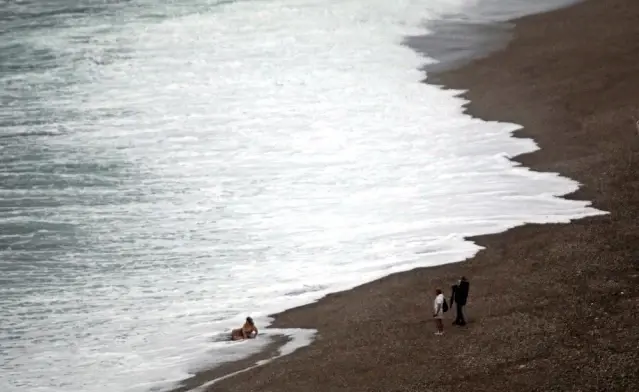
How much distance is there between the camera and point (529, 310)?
3095 centimetres

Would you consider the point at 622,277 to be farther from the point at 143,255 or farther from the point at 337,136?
the point at 337,136

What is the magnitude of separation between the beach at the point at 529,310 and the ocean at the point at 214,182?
59.4 inches

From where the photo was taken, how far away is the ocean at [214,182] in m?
36.8

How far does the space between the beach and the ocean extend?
4.95ft

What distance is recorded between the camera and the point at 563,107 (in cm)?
5253

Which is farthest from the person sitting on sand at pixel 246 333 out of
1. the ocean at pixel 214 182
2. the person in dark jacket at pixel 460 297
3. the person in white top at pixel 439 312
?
the person in dark jacket at pixel 460 297

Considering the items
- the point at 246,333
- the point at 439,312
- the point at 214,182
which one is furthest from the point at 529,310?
the point at 214,182

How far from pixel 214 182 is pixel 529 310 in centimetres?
2449

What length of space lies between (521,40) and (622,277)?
36.2 metres

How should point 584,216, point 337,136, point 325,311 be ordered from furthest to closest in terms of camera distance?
point 337,136 < point 584,216 < point 325,311

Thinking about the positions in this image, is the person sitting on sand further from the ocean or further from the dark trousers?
the dark trousers

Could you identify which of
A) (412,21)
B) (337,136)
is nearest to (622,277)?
(337,136)

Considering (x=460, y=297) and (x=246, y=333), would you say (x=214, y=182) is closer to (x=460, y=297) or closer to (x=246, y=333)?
(x=246, y=333)

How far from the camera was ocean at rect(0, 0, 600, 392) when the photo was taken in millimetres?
36844
